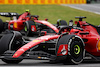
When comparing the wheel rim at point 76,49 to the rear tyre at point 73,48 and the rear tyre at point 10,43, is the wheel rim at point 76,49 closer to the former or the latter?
the rear tyre at point 73,48

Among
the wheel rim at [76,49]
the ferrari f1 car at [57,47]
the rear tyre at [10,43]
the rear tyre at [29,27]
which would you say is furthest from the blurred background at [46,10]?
the wheel rim at [76,49]

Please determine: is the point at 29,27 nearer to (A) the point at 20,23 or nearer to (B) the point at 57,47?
(A) the point at 20,23

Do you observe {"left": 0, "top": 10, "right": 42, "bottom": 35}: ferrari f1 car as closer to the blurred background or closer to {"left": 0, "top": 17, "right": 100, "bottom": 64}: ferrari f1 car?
the blurred background

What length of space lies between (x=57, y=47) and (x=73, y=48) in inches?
15.9

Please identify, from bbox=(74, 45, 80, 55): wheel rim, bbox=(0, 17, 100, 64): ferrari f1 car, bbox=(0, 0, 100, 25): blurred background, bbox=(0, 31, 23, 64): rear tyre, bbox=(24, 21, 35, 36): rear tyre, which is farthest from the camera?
bbox=(0, 0, 100, 25): blurred background

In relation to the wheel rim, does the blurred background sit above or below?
below

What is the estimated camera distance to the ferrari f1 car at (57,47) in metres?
6.68

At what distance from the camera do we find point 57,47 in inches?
267

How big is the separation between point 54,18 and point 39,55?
1941 centimetres

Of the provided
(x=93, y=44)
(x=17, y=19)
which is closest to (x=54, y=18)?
(x=17, y=19)

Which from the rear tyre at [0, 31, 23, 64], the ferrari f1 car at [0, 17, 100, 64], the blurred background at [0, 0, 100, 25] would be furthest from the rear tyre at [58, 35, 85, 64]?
the blurred background at [0, 0, 100, 25]

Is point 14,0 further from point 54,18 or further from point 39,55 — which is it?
point 39,55

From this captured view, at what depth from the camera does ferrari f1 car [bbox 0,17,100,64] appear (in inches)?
263

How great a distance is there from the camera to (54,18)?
2603 centimetres
